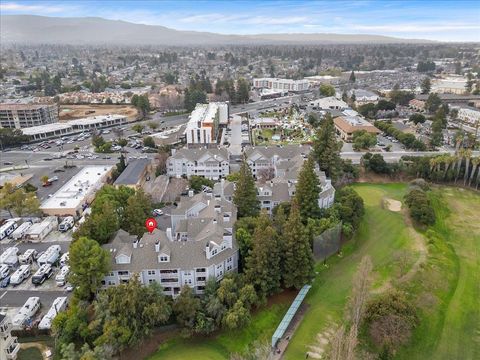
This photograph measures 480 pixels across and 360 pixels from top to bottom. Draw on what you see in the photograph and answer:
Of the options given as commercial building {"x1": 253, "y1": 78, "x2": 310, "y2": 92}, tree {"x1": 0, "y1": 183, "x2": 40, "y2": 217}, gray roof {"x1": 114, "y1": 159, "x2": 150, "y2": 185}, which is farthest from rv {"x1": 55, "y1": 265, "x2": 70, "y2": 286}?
commercial building {"x1": 253, "y1": 78, "x2": 310, "y2": 92}

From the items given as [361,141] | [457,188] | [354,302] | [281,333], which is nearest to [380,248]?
[354,302]

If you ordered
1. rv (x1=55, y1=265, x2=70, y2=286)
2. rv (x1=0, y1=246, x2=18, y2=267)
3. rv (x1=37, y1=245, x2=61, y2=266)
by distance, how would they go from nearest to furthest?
rv (x1=55, y1=265, x2=70, y2=286)
rv (x1=0, y1=246, x2=18, y2=267)
rv (x1=37, y1=245, x2=61, y2=266)

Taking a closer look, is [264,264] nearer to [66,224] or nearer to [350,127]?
[66,224]

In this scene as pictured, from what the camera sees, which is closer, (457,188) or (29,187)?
(29,187)

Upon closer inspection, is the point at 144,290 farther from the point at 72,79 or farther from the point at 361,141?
the point at 72,79

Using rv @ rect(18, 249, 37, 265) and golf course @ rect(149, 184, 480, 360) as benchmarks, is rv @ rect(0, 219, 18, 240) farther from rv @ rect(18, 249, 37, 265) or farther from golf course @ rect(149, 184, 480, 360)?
golf course @ rect(149, 184, 480, 360)

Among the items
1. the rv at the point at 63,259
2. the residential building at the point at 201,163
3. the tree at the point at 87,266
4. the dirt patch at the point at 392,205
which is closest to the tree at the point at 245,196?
the tree at the point at 87,266
